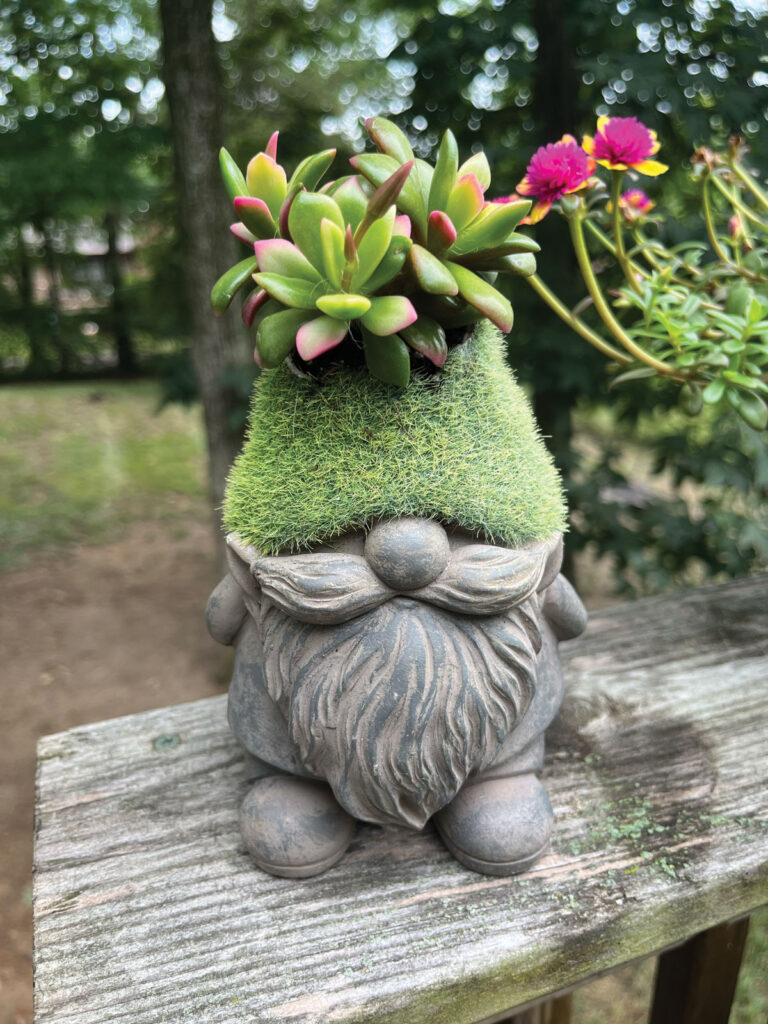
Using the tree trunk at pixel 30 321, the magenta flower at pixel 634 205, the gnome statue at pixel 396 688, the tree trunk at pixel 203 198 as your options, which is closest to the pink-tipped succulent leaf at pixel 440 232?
the gnome statue at pixel 396 688

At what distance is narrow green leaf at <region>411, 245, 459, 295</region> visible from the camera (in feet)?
2.65

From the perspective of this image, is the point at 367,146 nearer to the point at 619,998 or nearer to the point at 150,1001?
the point at 150,1001

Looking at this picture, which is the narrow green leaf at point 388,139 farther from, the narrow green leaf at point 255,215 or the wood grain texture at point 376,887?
the wood grain texture at point 376,887

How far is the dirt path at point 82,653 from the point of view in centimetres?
219

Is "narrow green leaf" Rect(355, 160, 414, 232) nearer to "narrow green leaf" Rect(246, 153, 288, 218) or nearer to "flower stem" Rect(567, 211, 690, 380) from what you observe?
"narrow green leaf" Rect(246, 153, 288, 218)

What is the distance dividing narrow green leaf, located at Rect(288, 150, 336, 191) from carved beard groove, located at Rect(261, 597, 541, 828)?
52 centimetres

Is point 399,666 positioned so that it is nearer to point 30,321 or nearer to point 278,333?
point 278,333

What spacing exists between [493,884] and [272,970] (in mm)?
308

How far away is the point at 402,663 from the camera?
2.94ft

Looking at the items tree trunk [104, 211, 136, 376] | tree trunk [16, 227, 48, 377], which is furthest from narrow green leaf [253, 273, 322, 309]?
tree trunk [16, 227, 48, 377]

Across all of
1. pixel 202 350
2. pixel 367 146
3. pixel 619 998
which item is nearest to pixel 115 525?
pixel 202 350

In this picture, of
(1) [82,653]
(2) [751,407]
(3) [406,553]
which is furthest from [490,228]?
(1) [82,653]

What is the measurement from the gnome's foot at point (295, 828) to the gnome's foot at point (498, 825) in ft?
0.51

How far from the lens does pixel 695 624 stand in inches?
65.6
